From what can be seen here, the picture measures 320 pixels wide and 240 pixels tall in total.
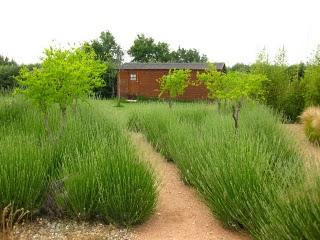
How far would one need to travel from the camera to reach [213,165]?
473cm

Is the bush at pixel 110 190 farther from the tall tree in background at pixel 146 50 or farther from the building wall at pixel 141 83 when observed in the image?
the tall tree in background at pixel 146 50

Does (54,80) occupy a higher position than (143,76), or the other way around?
(54,80)

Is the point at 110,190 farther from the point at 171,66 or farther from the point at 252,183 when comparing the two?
the point at 171,66

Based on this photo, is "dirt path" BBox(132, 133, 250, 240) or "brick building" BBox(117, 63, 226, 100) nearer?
"dirt path" BBox(132, 133, 250, 240)

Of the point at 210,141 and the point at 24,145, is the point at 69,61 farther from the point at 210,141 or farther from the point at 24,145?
the point at 210,141

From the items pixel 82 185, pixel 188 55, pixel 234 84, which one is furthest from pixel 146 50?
pixel 82 185

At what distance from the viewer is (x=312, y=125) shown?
390 inches

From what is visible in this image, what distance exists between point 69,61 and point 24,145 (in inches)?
97.3

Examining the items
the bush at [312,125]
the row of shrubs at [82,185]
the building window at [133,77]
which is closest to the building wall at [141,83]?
the building window at [133,77]

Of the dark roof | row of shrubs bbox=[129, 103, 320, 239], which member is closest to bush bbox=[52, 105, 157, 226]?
row of shrubs bbox=[129, 103, 320, 239]

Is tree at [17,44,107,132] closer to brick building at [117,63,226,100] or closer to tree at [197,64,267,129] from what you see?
tree at [197,64,267,129]

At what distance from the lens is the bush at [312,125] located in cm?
969

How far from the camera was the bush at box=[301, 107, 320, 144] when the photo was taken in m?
9.69

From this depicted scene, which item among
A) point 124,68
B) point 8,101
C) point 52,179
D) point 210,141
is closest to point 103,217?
point 52,179
